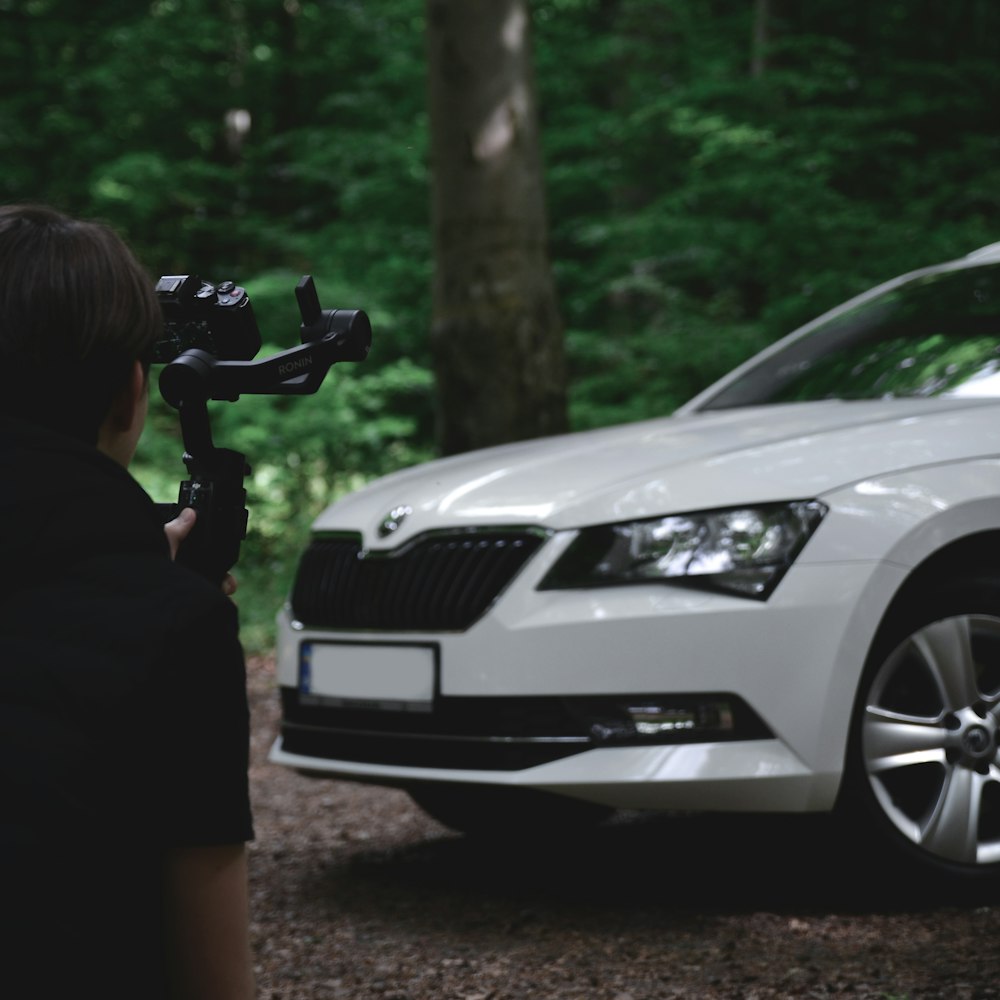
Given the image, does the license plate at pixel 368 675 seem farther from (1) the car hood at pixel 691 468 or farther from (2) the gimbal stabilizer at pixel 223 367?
(2) the gimbal stabilizer at pixel 223 367

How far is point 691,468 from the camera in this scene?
12.4ft

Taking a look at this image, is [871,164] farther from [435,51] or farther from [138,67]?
[138,67]

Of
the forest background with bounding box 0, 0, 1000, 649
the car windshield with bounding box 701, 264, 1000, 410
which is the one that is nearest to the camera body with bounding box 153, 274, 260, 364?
the car windshield with bounding box 701, 264, 1000, 410

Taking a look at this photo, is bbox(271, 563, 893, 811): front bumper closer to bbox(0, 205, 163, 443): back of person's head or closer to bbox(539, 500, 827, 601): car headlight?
bbox(539, 500, 827, 601): car headlight

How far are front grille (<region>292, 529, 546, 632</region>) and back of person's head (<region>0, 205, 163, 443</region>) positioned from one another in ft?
7.76

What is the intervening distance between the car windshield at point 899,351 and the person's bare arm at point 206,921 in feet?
10.4

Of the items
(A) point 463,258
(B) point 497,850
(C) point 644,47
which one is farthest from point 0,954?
(C) point 644,47

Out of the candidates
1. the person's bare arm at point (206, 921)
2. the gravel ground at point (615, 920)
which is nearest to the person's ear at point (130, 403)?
the person's bare arm at point (206, 921)

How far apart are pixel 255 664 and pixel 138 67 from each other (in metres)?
10.8

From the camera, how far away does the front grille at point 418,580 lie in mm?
3814

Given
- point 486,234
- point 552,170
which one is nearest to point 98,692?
point 486,234

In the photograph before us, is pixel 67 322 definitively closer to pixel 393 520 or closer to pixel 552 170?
pixel 393 520

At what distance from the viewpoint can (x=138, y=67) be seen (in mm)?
18125

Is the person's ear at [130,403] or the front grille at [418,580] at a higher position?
the person's ear at [130,403]
